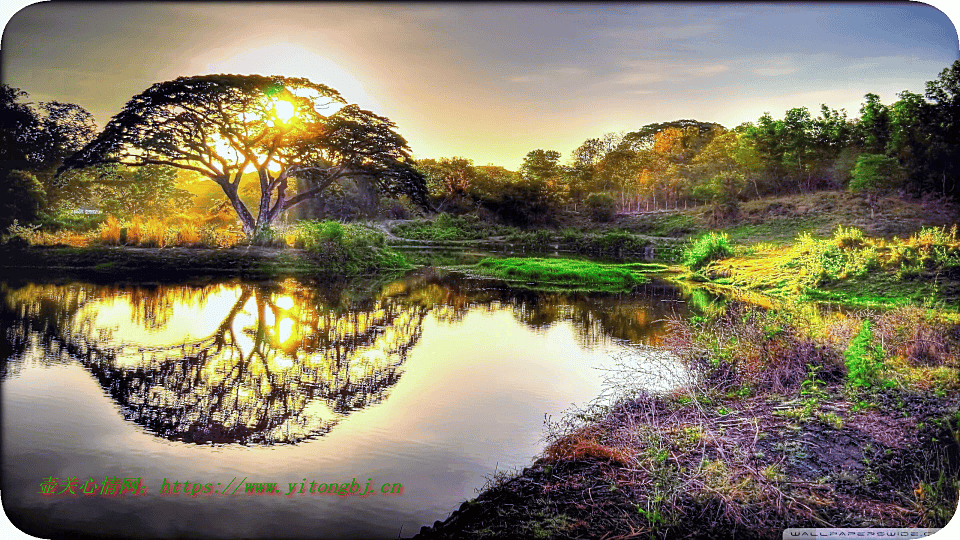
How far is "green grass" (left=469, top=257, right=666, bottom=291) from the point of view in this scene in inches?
632

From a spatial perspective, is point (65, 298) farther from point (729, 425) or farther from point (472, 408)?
point (729, 425)

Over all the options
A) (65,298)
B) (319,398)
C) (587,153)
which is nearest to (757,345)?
(319,398)

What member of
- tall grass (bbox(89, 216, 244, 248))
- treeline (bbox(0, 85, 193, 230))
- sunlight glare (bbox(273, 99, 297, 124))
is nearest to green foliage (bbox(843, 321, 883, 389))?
treeline (bbox(0, 85, 193, 230))

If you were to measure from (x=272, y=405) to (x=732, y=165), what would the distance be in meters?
13.2

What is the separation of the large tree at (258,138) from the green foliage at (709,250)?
8.00 metres

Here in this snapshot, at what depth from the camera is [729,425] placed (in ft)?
15.8

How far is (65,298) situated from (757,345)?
416 inches

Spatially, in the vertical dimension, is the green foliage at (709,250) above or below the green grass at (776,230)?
below

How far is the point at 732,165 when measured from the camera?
1548 centimetres

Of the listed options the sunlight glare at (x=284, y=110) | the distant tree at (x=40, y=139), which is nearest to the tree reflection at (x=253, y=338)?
the distant tree at (x=40, y=139)

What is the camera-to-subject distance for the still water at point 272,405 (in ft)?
13.5

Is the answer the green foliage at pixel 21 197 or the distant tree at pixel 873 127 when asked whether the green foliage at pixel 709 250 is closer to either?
the distant tree at pixel 873 127

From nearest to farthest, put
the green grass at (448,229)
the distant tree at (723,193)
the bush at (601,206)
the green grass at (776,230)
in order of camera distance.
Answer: the green grass at (776,230) < the distant tree at (723,193) < the bush at (601,206) < the green grass at (448,229)

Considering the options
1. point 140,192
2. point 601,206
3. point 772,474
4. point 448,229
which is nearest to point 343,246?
point 140,192
